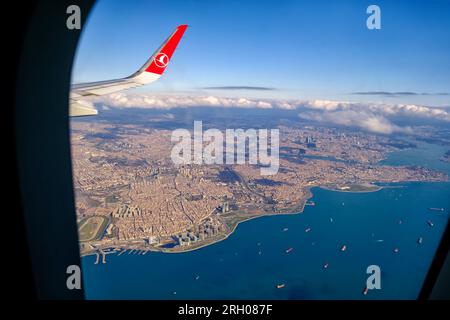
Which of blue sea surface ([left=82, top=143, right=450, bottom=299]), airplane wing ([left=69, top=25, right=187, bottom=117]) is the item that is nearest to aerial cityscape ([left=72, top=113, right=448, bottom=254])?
blue sea surface ([left=82, top=143, right=450, bottom=299])

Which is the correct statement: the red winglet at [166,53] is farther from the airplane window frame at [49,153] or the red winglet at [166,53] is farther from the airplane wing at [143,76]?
the airplane window frame at [49,153]

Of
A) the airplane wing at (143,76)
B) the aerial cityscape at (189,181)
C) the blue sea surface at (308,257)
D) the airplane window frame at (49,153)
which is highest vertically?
the airplane wing at (143,76)

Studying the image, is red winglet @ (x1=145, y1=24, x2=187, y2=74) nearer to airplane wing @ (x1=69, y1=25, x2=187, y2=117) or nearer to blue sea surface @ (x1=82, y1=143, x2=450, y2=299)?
airplane wing @ (x1=69, y1=25, x2=187, y2=117)

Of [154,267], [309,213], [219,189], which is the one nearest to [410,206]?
[309,213]

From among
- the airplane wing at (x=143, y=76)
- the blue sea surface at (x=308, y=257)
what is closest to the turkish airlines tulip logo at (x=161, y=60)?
the airplane wing at (x=143, y=76)

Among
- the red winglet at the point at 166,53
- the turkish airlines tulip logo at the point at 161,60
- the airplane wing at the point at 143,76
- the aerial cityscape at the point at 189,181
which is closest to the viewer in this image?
the airplane wing at the point at 143,76
